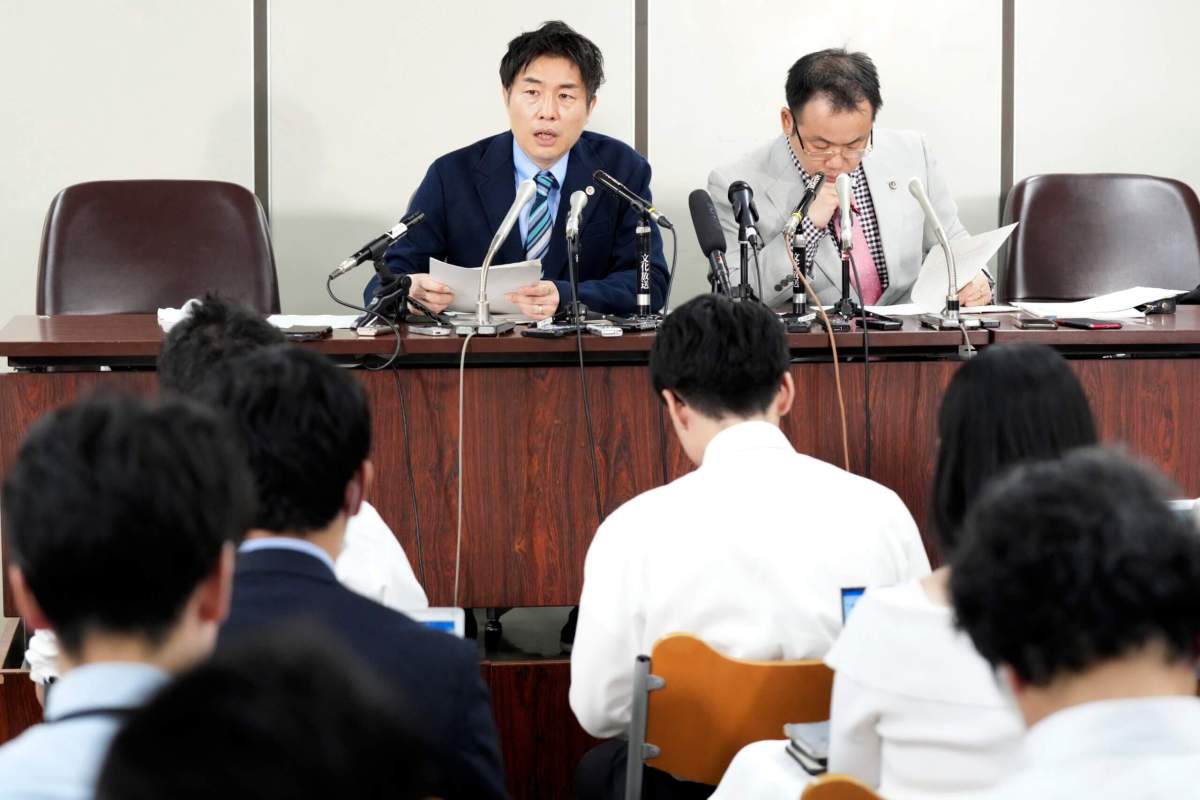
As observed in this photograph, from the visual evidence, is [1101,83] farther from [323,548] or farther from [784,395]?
[323,548]

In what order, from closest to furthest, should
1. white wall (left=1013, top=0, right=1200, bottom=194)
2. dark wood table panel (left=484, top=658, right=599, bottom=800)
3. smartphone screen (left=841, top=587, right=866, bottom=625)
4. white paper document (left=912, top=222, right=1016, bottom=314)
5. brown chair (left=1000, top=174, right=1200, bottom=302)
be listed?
smartphone screen (left=841, top=587, right=866, bottom=625)
dark wood table panel (left=484, top=658, right=599, bottom=800)
white paper document (left=912, top=222, right=1016, bottom=314)
brown chair (left=1000, top=174, right=1200, bottom=302)
white wall (left=1013, top=0, right=1200, bottom=194)

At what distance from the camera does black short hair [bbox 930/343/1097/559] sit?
1560mm

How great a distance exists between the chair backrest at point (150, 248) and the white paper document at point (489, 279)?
89 cm

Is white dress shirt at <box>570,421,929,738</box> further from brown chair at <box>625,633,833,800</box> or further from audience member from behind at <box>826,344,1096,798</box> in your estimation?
audience member from behind at <box>826,344,1096,798</box>

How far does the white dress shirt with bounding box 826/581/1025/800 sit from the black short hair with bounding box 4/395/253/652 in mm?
731

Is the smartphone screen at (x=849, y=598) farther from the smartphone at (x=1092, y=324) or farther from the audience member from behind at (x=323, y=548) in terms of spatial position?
the smartphone at (x=1092, y=324)

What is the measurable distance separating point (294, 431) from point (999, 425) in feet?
2.44

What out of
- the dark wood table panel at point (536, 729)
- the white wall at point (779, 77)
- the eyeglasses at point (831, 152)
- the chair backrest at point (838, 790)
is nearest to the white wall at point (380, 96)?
the white wall at point (779, 77)

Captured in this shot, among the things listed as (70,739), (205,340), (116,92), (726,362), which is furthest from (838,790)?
(116,92)

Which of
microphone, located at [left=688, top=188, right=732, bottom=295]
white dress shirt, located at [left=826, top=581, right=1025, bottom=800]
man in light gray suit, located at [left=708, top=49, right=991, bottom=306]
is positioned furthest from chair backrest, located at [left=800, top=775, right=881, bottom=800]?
man in light gray suit, located at [left=708, top=49, right=991, bottom=306]

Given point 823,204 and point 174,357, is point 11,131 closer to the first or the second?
point 823,204

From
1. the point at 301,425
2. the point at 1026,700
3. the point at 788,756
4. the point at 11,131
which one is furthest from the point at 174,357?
the point at 11,131

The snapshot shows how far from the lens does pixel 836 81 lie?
3518mm

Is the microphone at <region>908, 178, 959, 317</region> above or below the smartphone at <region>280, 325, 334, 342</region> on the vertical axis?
above
